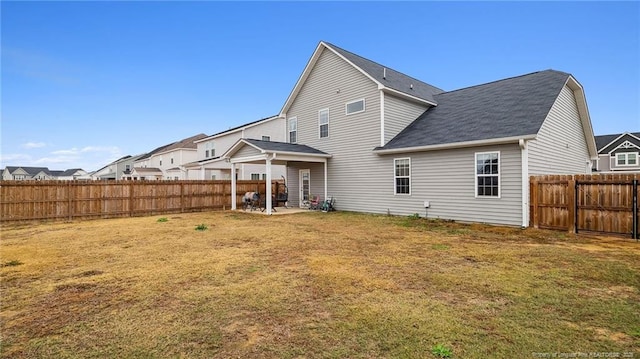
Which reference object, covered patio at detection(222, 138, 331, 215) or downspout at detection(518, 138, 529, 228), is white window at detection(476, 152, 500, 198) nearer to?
downspout at detection(518, 138, 529, 228)

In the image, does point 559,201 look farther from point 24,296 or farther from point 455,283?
point 24,296

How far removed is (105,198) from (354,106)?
12.3 metres

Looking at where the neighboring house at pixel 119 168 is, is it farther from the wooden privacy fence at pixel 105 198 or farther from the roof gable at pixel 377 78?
the roof gable at pixel 377 78

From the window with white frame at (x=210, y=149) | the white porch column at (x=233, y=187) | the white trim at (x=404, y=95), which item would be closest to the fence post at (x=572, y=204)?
the white trim at (x=404, y=95)

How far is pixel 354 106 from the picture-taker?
47.8 ft

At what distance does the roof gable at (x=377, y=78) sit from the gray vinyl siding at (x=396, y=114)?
1.19 ft

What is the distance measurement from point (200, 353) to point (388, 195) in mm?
11457

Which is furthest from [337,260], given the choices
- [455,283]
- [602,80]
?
[602,80]

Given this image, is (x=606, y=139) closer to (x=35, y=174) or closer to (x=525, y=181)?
(x=525, y=181)

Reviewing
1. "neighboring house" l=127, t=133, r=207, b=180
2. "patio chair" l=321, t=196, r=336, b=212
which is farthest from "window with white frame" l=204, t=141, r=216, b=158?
"patio chair" l=321, t=196, r=336, b=212

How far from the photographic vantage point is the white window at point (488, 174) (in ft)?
33.4

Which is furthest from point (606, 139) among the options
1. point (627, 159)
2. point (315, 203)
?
point (315, 203)

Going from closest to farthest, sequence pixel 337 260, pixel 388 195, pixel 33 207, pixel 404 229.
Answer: pixel 337 260, pixel 404 229, pixel 33 207, pixel 388 195

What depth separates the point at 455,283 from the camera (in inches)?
178
